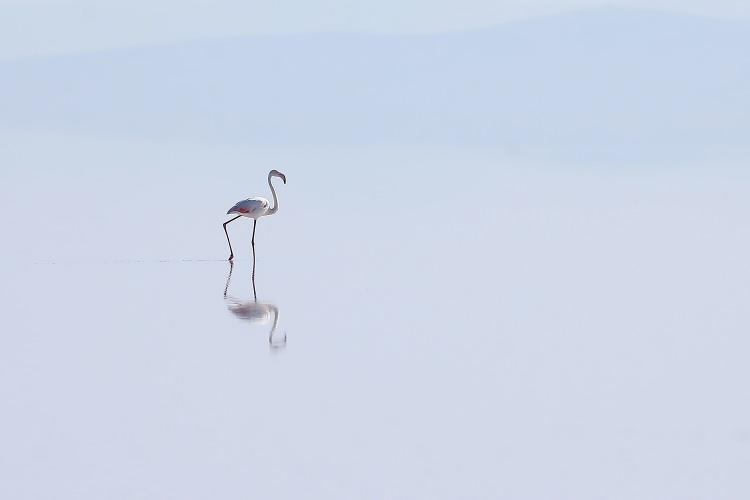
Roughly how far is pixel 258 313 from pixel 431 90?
42.9 metres

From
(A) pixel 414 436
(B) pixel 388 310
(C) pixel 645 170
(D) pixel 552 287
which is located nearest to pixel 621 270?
(D) pixel 552 287

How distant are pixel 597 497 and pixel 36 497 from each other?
2.12 metres

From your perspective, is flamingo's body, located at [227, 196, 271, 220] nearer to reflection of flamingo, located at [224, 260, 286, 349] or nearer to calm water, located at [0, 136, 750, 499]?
calm water, located at [0, 136, 750, 499]

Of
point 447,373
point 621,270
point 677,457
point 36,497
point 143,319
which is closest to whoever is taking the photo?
point 36,497

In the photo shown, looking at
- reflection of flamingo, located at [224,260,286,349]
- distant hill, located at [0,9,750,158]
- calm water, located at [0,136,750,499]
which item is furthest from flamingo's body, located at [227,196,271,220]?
distant hill, located at [0,9,750,158]

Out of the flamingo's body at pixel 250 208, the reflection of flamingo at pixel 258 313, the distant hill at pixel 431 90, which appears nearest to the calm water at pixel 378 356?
the reflection of flamingo at pixel 258 313

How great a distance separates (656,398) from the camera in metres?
8.23

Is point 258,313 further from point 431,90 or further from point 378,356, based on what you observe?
point 431,90

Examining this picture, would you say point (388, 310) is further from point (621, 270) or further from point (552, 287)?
point (621, 270)

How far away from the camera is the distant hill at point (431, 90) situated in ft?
131

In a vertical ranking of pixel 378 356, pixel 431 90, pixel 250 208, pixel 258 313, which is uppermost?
pixel 431 90

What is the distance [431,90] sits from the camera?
53719mm

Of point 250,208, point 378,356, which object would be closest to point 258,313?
point 378,356

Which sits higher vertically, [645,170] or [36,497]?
[645,170]
